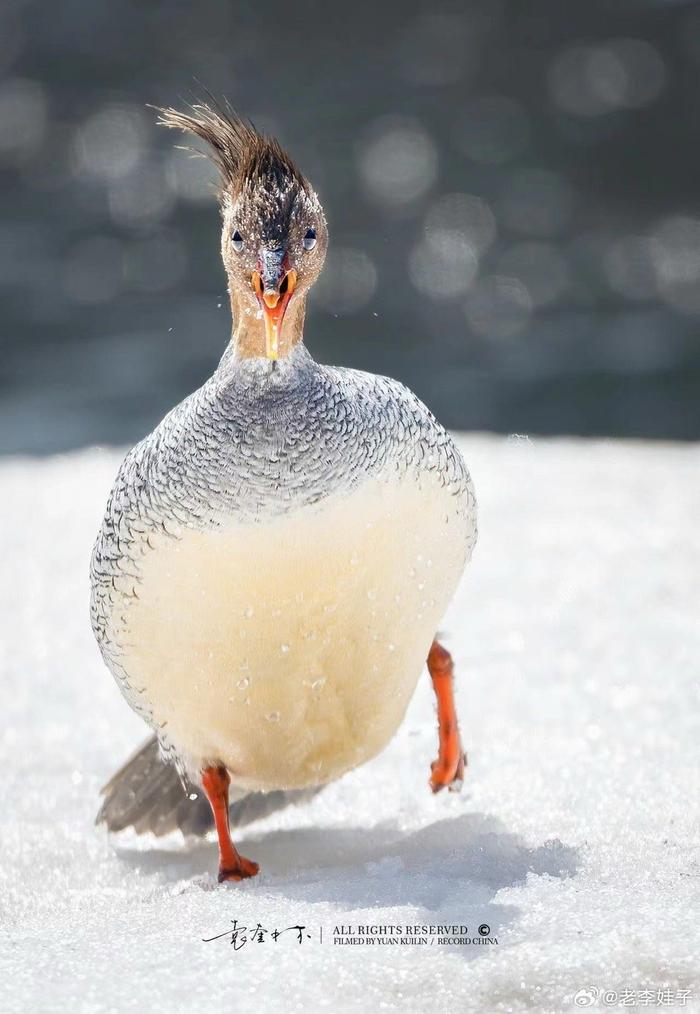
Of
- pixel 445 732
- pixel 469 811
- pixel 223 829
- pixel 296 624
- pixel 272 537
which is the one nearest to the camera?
pixel 272 537

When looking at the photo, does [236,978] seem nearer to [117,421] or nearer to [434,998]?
[434,998]

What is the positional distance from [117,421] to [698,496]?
8135 millimetres

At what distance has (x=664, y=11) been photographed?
1636 centimetres

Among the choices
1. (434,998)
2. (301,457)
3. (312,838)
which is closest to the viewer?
(434,998)

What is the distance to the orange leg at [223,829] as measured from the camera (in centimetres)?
405

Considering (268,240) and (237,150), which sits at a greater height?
(237,150)

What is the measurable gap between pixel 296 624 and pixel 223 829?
0.73 metres

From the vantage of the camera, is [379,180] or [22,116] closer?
[379,180]

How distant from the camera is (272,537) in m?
3.65

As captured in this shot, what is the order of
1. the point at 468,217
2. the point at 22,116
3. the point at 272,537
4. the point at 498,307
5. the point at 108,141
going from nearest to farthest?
the point at 272,537, the point at 498,307, the point at 468,217, the point at 108,141, the point at 22,116

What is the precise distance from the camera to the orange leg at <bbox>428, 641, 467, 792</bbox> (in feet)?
14.5

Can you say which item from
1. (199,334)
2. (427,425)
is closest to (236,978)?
(427,425)

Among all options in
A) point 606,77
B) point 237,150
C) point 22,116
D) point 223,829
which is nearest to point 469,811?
point 223,829
